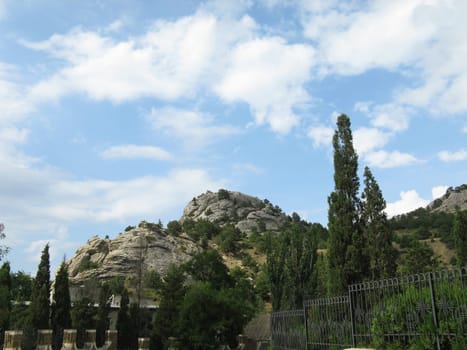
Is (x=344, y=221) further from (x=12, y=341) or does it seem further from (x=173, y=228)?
(x=173, y=228)

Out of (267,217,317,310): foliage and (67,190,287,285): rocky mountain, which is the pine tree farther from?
(67,190,287,285): rocky mountain

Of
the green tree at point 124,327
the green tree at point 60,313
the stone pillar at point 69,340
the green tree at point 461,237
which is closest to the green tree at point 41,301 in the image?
the green tree at point 60,313

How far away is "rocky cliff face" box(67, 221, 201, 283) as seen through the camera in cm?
6284

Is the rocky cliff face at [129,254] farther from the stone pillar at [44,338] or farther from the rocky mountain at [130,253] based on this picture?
the stone pillar at [44,338]

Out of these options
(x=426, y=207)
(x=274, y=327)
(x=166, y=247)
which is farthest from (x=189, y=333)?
(x=426, y=207)

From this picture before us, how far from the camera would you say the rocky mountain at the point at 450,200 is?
77812mm

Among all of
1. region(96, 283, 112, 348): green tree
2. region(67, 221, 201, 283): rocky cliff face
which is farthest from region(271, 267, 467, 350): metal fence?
region(67, 221, 201, 283): rocky cliff face

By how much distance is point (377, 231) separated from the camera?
15.7m

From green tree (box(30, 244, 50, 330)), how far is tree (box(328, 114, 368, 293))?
66.4 feet

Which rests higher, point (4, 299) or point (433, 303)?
point (4, 299)

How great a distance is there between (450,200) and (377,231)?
7355cm

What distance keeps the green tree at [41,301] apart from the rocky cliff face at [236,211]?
62.4m

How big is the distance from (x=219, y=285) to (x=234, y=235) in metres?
37.6

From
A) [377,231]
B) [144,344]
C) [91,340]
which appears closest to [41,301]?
[91,340]
